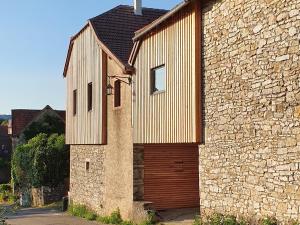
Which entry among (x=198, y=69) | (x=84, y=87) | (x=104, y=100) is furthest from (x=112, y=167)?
(x=198, y=69)

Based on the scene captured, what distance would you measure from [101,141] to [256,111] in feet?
29.6

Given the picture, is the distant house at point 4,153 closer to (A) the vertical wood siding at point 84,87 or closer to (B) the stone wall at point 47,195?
(B) the stone wall at point 47,195

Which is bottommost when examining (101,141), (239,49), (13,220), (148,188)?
(13,220)

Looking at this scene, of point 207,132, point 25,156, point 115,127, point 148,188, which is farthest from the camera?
point 25,156

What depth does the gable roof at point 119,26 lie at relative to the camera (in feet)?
59.4

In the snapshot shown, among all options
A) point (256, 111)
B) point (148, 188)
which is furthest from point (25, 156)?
point (256, 111)

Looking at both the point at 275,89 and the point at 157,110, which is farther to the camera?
the point at 157,110

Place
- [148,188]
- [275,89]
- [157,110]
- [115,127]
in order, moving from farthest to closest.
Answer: [115,127], [148,188], [157,110], [275,89]

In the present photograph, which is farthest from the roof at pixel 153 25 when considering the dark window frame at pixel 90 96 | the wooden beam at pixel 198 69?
the dark window frame at pixel 90 96

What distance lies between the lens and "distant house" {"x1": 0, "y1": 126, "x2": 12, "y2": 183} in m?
44.2

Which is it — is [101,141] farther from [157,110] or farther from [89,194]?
[157,110]

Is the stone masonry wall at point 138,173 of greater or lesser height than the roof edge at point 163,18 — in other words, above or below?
below

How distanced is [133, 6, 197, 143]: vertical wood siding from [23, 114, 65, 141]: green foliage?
20469 mm

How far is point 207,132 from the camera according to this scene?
11797 mm
